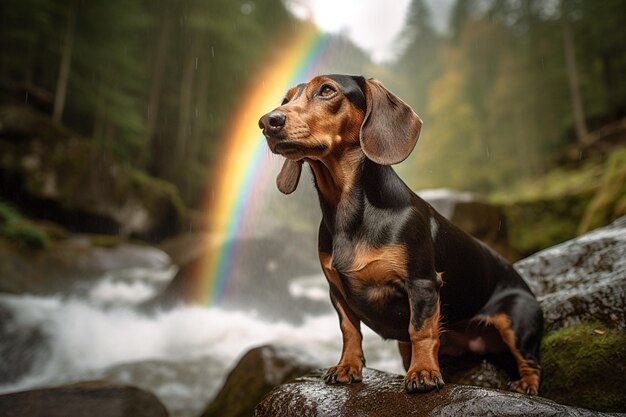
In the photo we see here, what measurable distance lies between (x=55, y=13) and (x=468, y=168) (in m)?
28.1

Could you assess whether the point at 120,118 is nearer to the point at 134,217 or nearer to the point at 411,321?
the point at 134,217

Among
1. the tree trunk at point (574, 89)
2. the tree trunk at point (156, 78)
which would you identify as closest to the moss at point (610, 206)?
the tree trunk at point (574, 89)

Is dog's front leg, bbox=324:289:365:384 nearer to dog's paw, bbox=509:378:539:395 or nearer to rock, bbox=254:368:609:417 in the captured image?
rock, bbox=254:368:609:417

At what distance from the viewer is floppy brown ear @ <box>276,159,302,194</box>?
263 cm

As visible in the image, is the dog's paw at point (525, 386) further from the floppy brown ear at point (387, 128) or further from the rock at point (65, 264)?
the rock at point (65, 264)

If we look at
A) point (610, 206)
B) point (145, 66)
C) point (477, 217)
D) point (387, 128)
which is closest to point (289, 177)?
point (387, 128)

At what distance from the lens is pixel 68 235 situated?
14.3 metres

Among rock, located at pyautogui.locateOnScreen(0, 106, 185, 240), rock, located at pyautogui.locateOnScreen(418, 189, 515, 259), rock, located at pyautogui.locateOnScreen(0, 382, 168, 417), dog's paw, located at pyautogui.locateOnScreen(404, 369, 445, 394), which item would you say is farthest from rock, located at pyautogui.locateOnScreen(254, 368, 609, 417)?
rock, located at pyautogui.locateOnScreen(0, 106, 185, 240)

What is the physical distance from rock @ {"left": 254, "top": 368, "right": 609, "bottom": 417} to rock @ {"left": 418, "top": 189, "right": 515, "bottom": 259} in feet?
24.8

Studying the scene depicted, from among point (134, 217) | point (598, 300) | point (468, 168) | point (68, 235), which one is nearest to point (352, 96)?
point (598, 300)

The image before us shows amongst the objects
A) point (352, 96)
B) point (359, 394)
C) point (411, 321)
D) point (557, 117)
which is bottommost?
point (359, 394)

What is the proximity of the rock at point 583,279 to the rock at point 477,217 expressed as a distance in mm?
5314

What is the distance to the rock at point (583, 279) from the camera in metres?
2.98

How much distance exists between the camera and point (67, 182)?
49.5 feet
